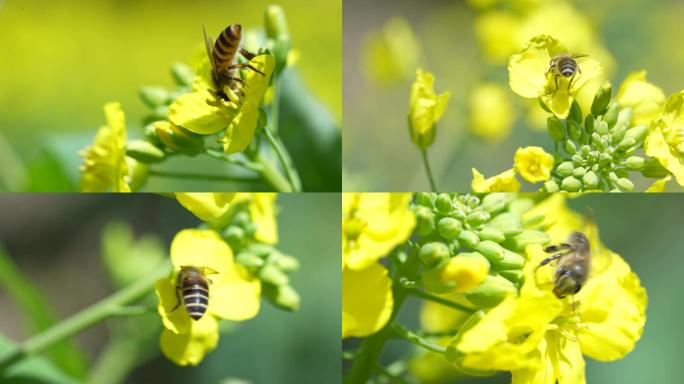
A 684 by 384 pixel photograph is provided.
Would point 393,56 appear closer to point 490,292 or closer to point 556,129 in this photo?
point 556,129

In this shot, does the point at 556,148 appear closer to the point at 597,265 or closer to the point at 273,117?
the point at 597,265

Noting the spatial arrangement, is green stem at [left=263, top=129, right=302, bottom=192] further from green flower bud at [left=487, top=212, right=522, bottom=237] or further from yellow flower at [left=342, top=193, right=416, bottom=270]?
green flower bud at [left=487, top=212, right=522, bottom=237]

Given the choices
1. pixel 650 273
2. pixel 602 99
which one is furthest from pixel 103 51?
pixel 602 99

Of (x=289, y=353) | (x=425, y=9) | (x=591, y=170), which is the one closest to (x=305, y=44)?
(x=425, y=9)

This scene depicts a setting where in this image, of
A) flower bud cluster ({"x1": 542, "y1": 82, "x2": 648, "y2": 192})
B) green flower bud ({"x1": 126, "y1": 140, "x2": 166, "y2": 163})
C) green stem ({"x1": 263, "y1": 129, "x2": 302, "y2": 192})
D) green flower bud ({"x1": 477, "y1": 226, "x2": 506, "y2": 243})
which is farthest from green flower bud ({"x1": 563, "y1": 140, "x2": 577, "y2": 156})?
green flower bud ({"x1": 126, "y1": 140, "x2": 166, "y2": 163})

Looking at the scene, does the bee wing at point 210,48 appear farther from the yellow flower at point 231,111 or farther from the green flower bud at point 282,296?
the green flower bud at point 282,296
